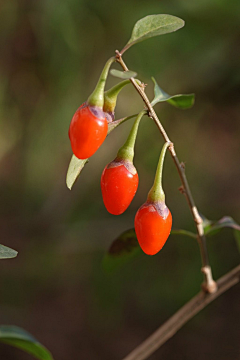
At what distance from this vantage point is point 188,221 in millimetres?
2576

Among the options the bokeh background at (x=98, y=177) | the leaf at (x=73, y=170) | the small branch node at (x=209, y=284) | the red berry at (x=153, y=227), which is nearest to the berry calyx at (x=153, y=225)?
the red berry at (x=153, y=227)

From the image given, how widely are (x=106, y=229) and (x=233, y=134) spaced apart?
1.25 meters

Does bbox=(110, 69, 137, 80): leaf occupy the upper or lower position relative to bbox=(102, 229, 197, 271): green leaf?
upper

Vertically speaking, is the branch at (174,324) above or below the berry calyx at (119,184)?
below

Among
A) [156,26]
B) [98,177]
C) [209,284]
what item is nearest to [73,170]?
[156,26]

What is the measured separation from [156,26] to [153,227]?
1.16ft

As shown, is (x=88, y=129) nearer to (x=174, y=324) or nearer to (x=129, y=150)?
(x=129, y=150)

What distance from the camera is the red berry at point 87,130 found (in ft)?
2.04

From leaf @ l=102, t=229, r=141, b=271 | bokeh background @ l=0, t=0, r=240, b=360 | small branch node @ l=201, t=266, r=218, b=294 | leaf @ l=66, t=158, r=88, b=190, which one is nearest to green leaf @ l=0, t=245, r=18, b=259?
leaf @ l=66, t=158, r=88, b=190

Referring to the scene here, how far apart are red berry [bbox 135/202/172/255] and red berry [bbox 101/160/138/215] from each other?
0.05m

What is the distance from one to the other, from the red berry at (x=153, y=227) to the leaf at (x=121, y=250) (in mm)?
232

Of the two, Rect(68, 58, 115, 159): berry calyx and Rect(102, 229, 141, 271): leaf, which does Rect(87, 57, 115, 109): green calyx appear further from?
Rect(102, 229, 141, 271): leaf

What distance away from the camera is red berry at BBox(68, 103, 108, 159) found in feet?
2.04

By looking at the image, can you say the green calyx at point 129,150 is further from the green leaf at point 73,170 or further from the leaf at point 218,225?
the leaf at point 218,225
